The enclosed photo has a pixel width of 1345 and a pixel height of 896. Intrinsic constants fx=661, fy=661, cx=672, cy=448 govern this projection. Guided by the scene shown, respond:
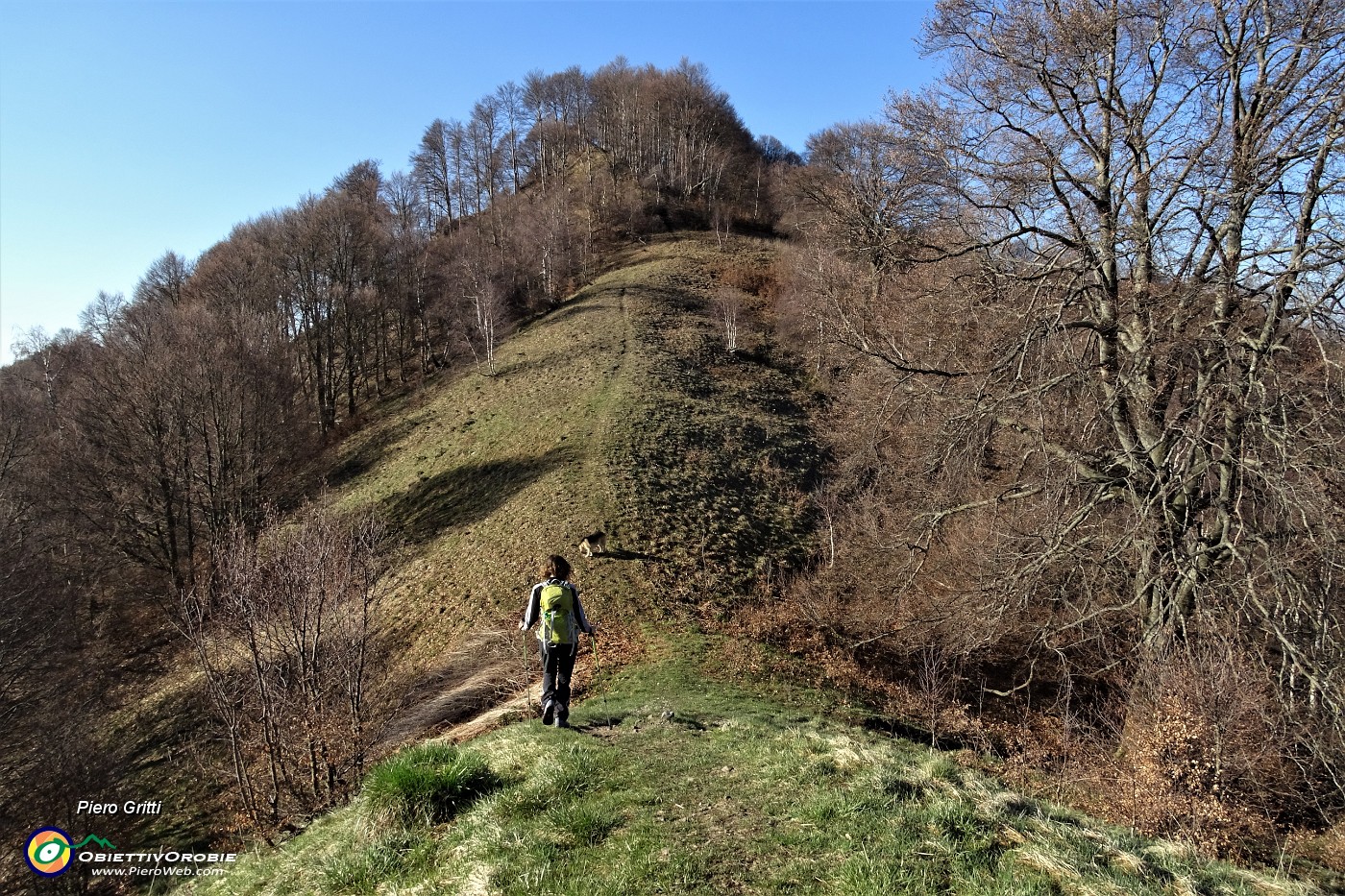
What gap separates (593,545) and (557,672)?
381 inches

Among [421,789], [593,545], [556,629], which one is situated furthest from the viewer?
[593,545]

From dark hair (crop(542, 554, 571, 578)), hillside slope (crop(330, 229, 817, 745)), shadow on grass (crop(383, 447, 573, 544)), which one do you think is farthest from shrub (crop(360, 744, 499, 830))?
shadow on grass (crop(383, 447, 573, 544))

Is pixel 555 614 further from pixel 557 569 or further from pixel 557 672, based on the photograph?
pixel 557 672

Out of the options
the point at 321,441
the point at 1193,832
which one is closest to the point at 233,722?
the point at 1193,832

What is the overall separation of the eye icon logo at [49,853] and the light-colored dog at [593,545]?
36.7 ft

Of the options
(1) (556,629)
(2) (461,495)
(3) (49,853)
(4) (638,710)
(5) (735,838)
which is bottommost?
(3) (49,853)

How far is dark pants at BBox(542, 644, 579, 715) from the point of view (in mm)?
8172

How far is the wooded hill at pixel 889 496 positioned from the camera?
7809mm

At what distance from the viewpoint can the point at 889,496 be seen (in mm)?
19578

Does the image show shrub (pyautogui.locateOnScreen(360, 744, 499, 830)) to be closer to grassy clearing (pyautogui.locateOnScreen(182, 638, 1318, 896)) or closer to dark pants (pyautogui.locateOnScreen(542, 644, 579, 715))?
grassy clearing (pyautogui.locateOnScreen(182, 638, 1318, 896))

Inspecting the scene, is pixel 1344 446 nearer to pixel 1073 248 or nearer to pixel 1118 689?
pixel 1073 248

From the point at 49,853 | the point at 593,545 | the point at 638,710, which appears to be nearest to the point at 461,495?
the point at 593,545

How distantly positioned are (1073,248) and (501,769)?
34.7 ft

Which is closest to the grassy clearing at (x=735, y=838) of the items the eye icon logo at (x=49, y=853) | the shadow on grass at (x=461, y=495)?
the eye icon logo at (x=49, y=853)
